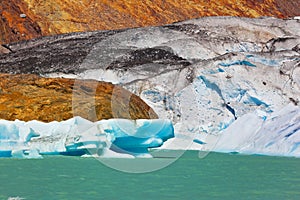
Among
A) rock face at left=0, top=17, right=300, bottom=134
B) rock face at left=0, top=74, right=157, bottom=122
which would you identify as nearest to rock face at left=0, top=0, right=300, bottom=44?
rock face at left=0, top=17, right=300, bottom=134

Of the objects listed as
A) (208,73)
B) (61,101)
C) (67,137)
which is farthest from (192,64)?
(67,137)

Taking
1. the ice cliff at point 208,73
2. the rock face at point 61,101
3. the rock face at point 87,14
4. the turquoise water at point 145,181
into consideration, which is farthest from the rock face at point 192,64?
the rock face at point 87,14

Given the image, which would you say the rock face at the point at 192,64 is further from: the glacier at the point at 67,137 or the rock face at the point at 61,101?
the glacier at the point at 67,137

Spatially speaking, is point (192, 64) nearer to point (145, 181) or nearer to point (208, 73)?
point (208, 73)

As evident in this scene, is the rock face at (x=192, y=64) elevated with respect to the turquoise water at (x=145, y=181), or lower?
elevated

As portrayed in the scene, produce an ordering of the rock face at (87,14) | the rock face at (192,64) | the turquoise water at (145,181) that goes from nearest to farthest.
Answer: the turquoise water at (145,181) → the rock face at (192,64) → the rock face at (87,14)

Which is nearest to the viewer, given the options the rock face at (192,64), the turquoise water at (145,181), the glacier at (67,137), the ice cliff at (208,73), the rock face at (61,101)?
the turquoise water at (145,181)

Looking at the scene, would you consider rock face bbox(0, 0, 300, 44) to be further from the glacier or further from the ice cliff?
the glacier
